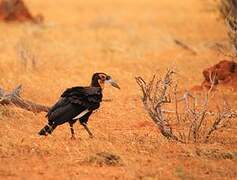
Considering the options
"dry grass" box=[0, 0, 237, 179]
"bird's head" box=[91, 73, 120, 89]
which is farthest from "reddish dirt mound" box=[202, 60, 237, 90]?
"bird's head" box=[91, 73, 120, 89]

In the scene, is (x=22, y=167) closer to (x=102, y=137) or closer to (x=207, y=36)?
(x=102, y=137)

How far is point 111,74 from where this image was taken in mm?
13586

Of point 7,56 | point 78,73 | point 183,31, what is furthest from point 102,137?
point 183,31

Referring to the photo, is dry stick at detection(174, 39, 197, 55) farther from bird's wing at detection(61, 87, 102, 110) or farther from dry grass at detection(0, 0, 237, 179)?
bird's wing at detection(61, 87, 102, 110)

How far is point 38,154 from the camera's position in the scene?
7.49 metres

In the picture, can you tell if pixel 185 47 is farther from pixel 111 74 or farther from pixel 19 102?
pixel 19 102

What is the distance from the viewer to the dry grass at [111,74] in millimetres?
7122

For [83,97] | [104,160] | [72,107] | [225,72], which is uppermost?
[225,72]

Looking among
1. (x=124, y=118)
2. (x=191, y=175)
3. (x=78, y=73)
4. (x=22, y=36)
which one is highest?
(x=22, y=36)

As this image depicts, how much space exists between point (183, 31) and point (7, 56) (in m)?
6.62

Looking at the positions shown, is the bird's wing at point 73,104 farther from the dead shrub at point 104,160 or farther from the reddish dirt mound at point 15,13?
the reddish dirt mound at point 15,13

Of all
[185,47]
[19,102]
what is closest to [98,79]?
[19,102]

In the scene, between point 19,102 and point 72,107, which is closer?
point 72,107

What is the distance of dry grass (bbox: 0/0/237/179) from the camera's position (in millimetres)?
7122
